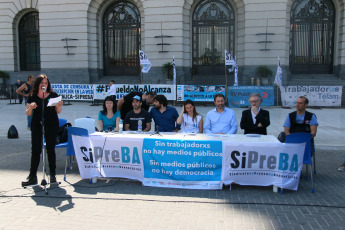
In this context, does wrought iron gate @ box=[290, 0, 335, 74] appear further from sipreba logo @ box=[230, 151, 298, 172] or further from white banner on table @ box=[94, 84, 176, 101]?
sipreba logo @ box=[230, 151, 298, 172]

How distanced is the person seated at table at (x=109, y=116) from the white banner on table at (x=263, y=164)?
9.16ft

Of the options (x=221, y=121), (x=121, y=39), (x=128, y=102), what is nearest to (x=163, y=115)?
(x=128, y=102)

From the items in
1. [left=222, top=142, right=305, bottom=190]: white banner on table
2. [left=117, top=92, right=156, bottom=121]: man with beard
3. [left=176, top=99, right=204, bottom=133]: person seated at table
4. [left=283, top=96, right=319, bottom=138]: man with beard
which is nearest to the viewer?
[left=222, top=142, right=305, bottom=190]: white banner on table

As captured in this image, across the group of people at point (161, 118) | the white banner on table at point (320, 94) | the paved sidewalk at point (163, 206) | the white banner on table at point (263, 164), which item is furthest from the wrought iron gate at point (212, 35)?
the white banner on table at point (263, 164)

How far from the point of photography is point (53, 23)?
24500 mm

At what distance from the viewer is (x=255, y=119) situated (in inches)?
267

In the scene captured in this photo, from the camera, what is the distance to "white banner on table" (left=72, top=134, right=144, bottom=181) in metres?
5.73

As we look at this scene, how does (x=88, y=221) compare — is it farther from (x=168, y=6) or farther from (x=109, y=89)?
(x=168, y=6)

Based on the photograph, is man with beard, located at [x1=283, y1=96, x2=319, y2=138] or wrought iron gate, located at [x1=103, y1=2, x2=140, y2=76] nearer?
man with beard, located at [x1=283, y1=96, x2=319, y2=138]

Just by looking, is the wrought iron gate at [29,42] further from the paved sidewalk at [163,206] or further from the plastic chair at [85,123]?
the paved sidewalk at [163,206]

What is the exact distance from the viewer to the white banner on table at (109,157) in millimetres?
5727

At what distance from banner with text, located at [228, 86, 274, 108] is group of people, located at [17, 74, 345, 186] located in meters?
11.3

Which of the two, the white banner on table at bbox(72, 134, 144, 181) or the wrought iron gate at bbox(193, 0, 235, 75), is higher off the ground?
the wrought iron gate at bbox(193, 0, 235, 75)

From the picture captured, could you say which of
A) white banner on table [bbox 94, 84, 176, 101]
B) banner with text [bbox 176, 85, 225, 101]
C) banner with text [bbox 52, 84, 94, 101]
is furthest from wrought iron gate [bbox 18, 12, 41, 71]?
banner with text [bbox 176, 85, 225, 101]
